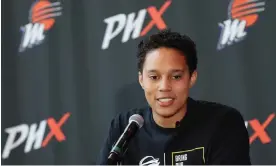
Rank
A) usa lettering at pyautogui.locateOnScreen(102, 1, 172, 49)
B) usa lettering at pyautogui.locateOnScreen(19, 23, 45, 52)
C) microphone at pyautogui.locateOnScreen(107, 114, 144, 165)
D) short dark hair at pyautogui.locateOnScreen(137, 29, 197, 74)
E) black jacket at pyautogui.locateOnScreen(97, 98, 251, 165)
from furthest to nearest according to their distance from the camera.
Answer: usa lettering at pyautogui.locateOnScreen(19, 23, 45, 52)
usa lettering at pyautogui.locateOnScreen(102, 1, 172, 49)
short dark hair at pyautogui.locateOnScreen(137, 29, 197, 74)
black jacket at pyautogui.locateOnScreen(97, 98, 251, 165)
microphone at pyautogui.locateOnScreen(107, 114, 144, 165)

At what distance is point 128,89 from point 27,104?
64cm

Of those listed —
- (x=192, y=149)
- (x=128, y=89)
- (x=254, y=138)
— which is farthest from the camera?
(x=128, y=89)

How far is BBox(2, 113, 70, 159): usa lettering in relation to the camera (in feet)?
7.68

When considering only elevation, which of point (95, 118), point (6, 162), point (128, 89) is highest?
point (128, 89)

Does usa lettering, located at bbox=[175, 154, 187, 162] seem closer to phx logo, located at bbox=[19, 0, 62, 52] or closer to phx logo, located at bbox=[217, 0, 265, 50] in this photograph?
phx logo, located at bbox=[217, 0, 265, 50]

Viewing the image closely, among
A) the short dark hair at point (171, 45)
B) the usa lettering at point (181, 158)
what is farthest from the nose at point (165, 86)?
the usa lettering at point (181, 158)

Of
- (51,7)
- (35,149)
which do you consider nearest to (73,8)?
(51,7)

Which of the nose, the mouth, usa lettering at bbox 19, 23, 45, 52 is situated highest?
usa lettering at bbox 19, 23, 45, 52

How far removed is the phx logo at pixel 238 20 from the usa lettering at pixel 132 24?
0.35m

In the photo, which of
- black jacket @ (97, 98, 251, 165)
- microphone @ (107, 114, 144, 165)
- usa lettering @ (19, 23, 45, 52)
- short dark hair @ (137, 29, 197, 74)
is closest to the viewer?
microphone @ (107, 114, 144, 165)

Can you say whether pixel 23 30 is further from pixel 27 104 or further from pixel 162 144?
pixel 162 144

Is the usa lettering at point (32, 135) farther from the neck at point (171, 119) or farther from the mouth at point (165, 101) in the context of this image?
the mouth at point (165, 101)

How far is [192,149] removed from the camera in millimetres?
1458

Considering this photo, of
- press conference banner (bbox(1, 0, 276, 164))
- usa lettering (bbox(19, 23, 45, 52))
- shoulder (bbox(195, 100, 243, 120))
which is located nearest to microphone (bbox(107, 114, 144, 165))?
shoulder (bbox(195, 100, 243, 120))
